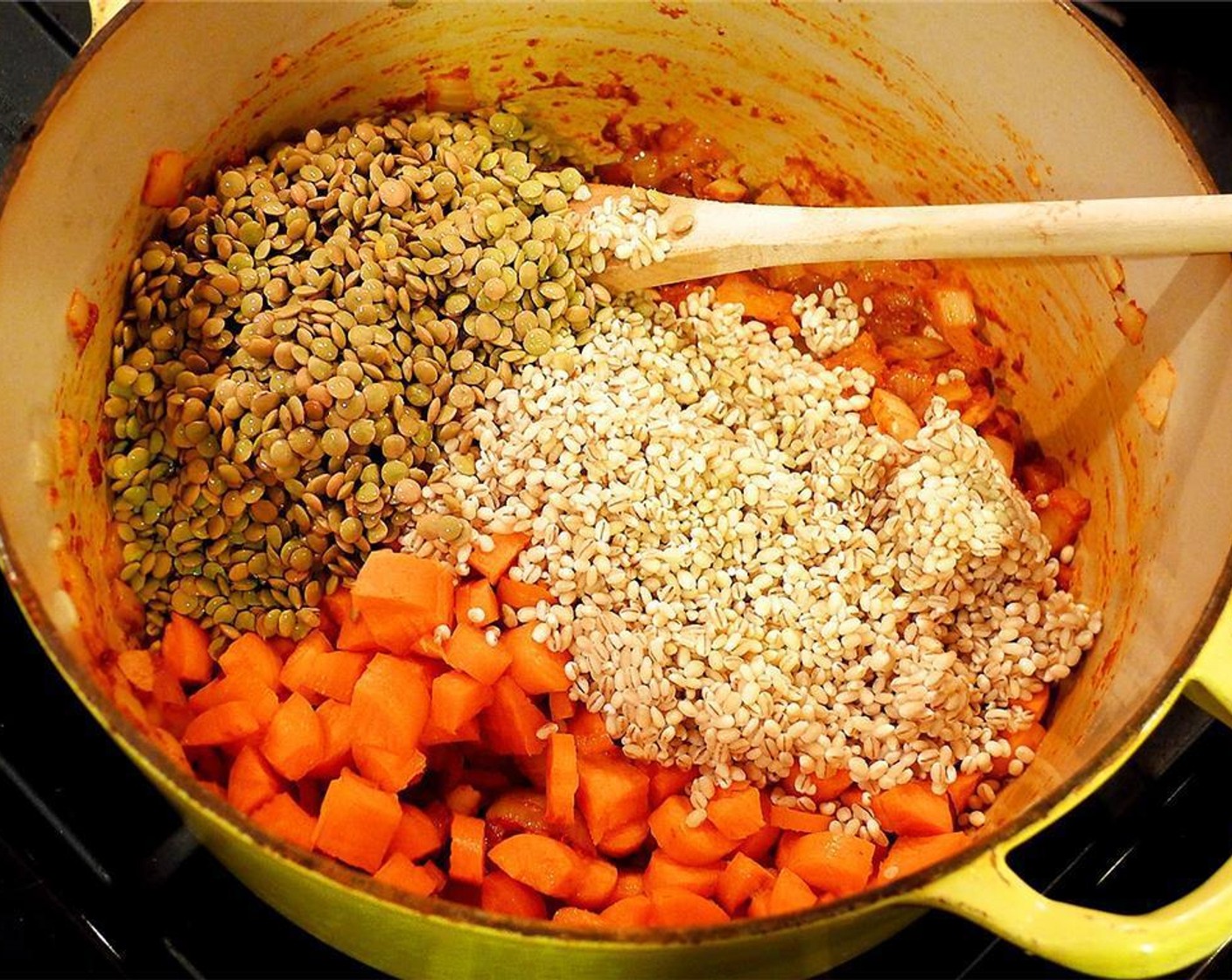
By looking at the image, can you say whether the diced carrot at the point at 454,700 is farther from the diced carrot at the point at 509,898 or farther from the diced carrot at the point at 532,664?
the diced carrot at the point at 509,898

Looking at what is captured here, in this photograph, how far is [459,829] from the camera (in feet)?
4.01

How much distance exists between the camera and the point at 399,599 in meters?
1.23

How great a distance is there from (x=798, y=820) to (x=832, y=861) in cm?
7

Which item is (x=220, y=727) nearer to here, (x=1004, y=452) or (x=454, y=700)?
(x=454, y=700)

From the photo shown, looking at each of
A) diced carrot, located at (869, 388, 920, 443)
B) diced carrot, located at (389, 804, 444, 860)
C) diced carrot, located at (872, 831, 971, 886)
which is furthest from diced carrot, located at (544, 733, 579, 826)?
diced carrot, located at (869, 388, 920, 443)

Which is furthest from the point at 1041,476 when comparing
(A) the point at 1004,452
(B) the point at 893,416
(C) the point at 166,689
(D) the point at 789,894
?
(C) the point at 166,689

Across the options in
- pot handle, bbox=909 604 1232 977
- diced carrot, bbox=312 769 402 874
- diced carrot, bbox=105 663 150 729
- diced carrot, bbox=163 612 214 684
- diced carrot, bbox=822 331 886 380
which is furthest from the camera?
diced carrot, bbox=822 331 886 380

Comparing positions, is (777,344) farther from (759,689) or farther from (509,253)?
(759,689)

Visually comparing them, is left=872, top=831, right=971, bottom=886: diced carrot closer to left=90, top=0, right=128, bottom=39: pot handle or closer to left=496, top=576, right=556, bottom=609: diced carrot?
left=496, top=576, right=556, bottom=609: diced carrot

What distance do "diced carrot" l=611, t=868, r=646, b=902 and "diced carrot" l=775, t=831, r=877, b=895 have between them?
15 centimetres

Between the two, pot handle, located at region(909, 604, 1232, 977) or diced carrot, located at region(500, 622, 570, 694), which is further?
diced carrot, located at region(500, 622, 570, 694)

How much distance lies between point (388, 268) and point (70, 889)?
0.74 m

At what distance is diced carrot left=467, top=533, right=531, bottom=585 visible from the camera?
1328mm

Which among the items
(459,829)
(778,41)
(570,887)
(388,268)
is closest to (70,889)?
(459,829)
